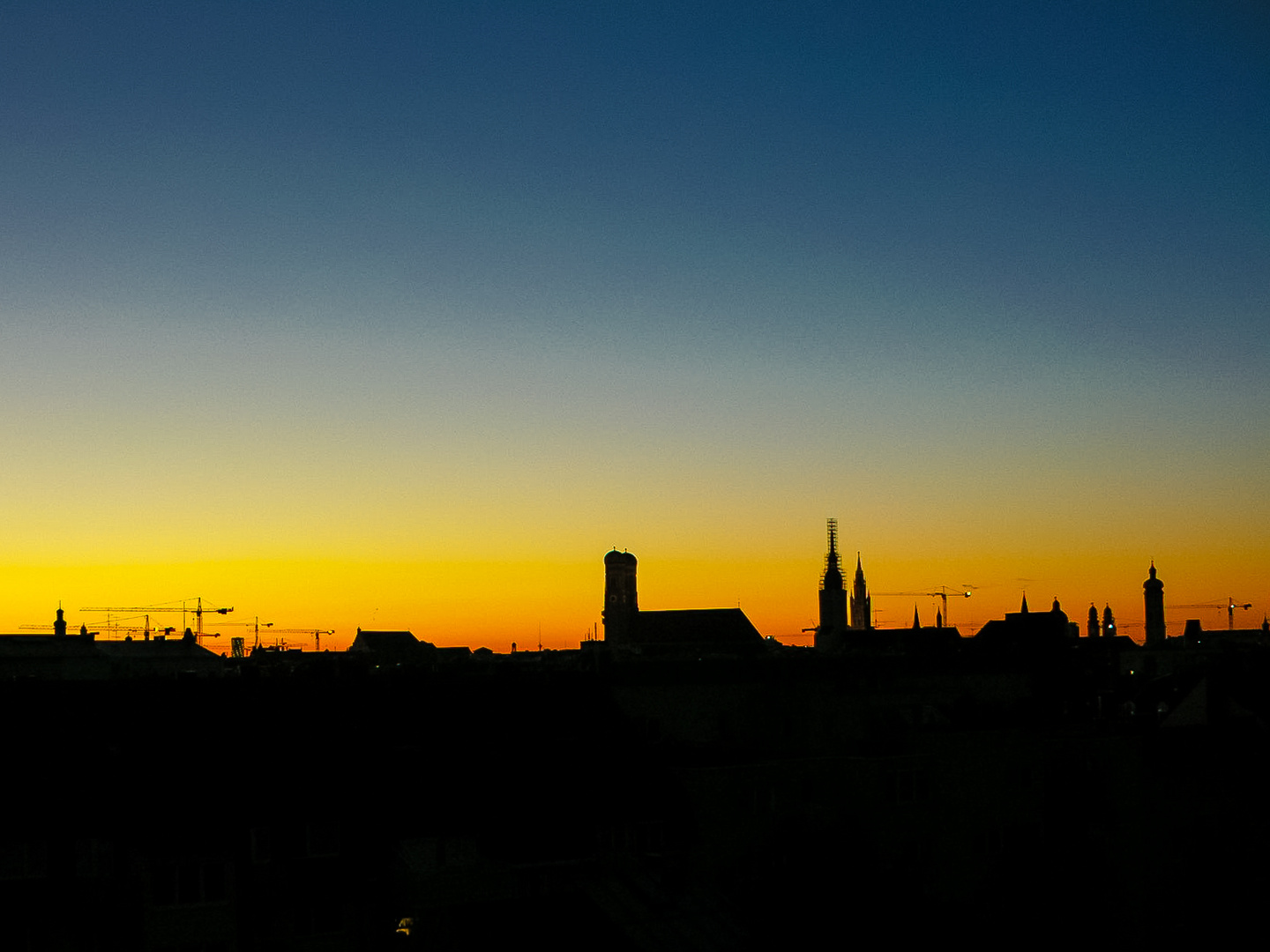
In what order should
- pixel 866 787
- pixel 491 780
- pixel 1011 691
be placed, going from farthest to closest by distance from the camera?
pixel 1011 691
pixel 866 787
pixel 491 780

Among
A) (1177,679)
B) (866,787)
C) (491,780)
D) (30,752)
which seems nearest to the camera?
(30,752)

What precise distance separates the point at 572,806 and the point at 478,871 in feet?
14.7

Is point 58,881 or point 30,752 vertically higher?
point 30,752

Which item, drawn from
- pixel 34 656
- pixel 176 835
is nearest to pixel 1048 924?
pixel 176 835

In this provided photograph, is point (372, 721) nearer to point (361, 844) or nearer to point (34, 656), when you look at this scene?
point (361, 844)

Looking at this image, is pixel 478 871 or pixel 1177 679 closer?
pixel 478 871

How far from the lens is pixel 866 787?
5672 centimetres

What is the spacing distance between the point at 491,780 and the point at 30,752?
14823mm

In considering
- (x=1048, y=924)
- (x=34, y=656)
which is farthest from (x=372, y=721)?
(x=34, y=656)

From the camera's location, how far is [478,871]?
159 feet

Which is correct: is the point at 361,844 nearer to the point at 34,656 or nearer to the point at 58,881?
the point at 58,881

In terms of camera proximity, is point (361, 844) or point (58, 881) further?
point (361, 844)

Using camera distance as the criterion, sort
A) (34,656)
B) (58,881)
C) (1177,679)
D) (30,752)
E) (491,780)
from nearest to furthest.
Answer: (58,881) → (30,752) → (491,780) → (1177,679) → (34,656)

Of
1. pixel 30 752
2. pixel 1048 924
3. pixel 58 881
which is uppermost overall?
pixel 30 752
